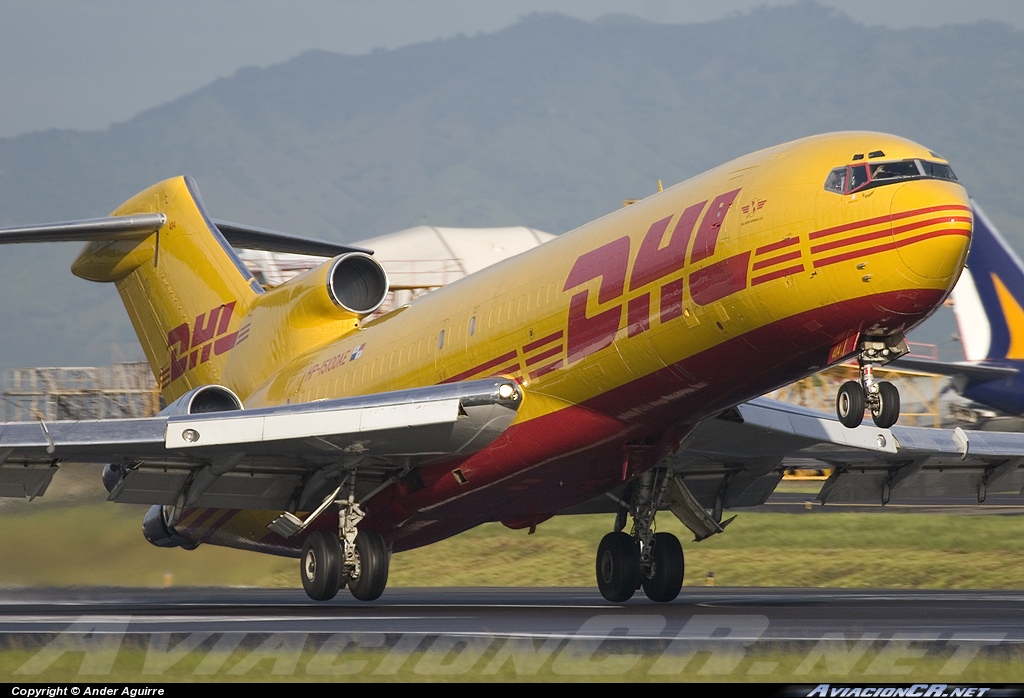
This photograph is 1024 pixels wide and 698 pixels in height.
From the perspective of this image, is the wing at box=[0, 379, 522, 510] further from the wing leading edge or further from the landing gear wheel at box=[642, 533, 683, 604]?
the landing gear wheel at box=[642, 533, 683, 604]

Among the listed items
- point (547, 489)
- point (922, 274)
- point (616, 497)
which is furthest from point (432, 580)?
point (922, 274)

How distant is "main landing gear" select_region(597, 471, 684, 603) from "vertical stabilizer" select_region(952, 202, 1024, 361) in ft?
57.5

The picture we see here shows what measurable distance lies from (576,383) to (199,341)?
37.0 ft

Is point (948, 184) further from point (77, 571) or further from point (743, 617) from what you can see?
point (77, 571)

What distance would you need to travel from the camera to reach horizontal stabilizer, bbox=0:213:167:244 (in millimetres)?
24297

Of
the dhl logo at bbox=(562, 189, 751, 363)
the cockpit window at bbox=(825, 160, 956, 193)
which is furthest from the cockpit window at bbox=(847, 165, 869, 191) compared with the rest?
the dhl logo at bbox=(562, 189, 751, 363)

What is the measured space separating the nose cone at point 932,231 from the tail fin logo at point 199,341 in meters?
14.6

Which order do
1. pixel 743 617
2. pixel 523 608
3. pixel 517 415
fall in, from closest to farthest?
1. pixel 743 617
2. pixel 517 415
3. pixel 523 608

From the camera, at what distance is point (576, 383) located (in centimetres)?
1766

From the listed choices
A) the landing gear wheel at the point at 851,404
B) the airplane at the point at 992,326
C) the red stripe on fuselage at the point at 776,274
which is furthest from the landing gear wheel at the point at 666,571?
the airplane at the point at 992,326

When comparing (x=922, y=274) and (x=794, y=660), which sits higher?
(x=922, y=274)

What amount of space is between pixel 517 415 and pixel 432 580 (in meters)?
16.5
